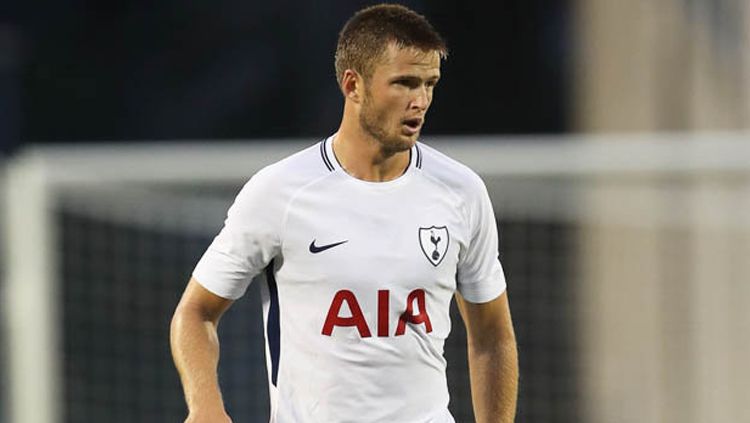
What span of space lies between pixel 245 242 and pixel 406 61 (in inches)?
19.2

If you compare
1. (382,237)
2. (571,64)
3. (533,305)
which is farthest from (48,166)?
(382,237)

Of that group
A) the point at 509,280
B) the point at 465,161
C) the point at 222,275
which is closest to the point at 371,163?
the point at 222,275

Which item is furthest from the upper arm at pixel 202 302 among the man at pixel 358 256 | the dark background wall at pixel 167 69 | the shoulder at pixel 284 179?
the dark background wall at pixel 167 69

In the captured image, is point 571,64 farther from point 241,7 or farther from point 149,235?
point 149,235

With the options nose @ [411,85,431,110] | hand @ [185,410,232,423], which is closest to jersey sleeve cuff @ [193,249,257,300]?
hand @ [185,410,232,423]

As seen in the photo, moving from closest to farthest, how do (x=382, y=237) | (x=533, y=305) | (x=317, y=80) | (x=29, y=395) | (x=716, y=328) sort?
(x=382, y=237) < (x=29, y=395) < (x=716, y=328) < (x=533, y=305) < (x=317, y=80)

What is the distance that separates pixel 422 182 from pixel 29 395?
137 inches

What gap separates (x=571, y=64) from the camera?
923cm

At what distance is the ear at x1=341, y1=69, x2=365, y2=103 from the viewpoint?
12.1 feet

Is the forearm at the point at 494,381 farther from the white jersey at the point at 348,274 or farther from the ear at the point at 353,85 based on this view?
the ear at the point at 353,85

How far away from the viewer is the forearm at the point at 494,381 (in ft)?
13.0

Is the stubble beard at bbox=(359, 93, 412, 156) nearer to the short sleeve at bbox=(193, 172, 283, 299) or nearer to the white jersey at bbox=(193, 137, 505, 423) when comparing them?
the white jersey at bbox=(193, 137, 505, 423)

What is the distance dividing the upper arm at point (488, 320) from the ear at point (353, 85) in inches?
20.2

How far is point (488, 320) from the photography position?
13.1ft
